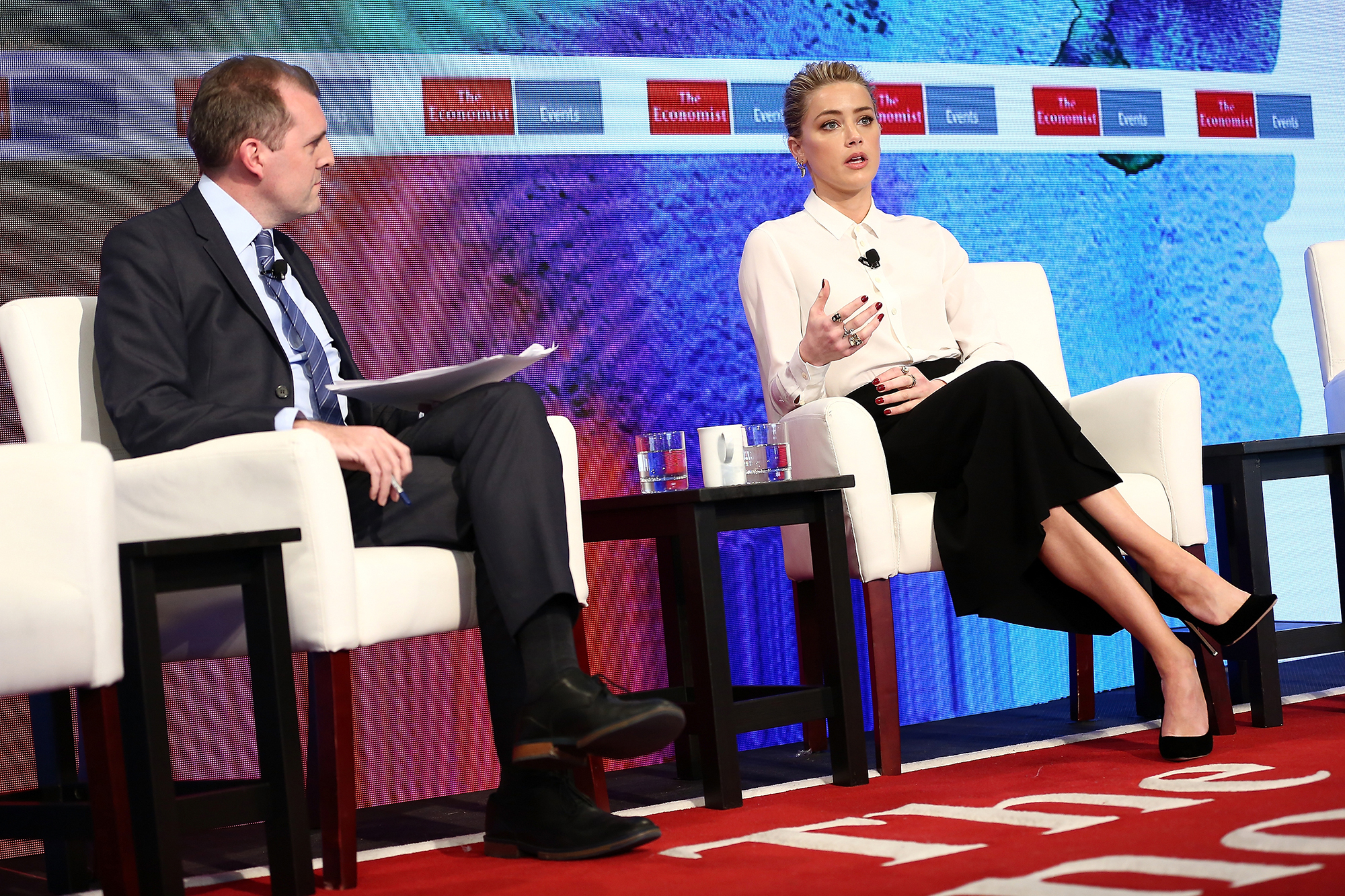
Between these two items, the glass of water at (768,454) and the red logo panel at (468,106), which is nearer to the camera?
the glass of water at (768,454)

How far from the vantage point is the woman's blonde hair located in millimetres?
3020

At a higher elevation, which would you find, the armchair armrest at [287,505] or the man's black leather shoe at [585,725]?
the armchair armrest at [287,505]

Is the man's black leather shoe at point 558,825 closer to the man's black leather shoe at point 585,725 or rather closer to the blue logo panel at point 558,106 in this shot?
the man's black leather shoe at point 585,725

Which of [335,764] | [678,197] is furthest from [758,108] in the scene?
[335,764]

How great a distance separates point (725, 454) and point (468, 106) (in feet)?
3.62

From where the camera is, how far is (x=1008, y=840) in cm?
171

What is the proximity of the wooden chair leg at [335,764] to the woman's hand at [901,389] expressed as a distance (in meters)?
1.23

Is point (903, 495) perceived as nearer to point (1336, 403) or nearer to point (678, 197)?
point (678, 197)

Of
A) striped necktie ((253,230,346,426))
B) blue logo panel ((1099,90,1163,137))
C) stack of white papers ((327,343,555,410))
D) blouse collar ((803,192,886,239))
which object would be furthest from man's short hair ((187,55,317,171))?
blue logo panel ((1099,90,1163,137))

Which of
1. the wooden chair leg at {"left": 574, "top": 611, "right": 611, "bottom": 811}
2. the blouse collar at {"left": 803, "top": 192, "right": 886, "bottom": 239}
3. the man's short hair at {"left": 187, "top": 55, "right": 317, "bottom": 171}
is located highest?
the man's short hair at {"left": 187, "top": 55, "right": 317, "bottom": 171}

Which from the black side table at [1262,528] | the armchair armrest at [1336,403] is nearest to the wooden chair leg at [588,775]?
the black side table at [1262,528]

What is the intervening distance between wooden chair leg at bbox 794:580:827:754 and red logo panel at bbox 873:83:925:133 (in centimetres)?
134

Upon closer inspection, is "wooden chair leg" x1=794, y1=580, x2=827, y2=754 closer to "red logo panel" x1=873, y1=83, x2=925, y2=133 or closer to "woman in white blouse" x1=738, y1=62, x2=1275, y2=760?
"woman in white blouse" x1=738, y1=62, x2=1275, y2=760

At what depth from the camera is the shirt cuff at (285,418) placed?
2014mm
